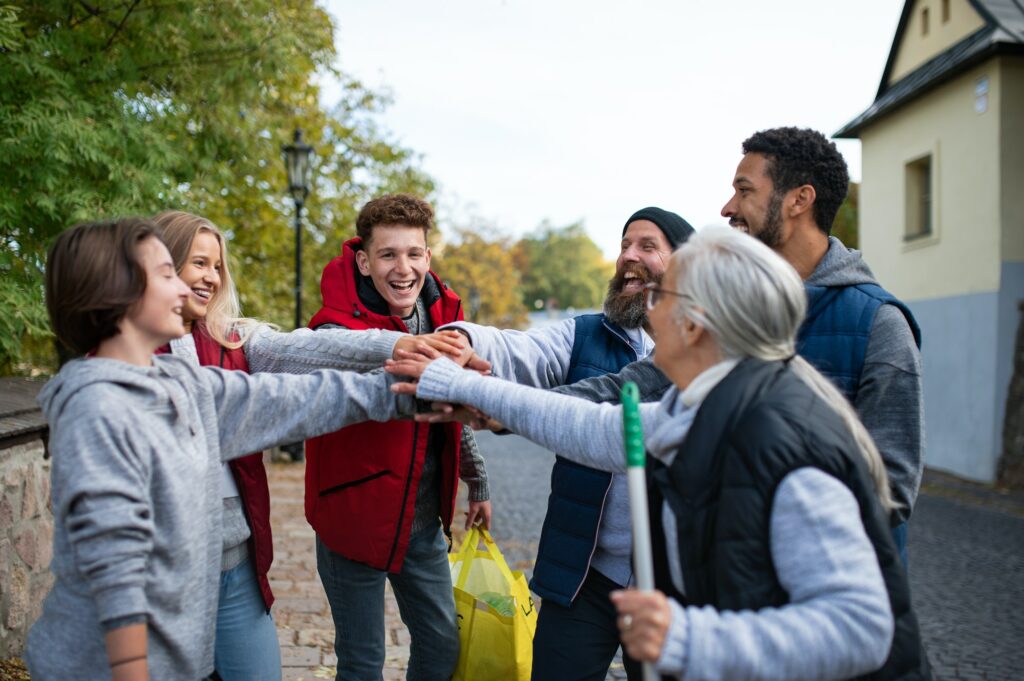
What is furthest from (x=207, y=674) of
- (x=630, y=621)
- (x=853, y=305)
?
(x=853, y=305)

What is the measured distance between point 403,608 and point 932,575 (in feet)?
20.7

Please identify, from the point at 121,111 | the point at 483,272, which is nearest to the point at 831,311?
the point at 121,111

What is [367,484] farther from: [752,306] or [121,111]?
[121,111]

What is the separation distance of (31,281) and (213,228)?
2989mm

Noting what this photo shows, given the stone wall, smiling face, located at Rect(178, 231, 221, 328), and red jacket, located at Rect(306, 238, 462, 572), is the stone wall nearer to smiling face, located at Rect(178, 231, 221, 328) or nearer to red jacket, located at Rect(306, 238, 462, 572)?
red jacket, located at Rect(306, 238, 462, 572)

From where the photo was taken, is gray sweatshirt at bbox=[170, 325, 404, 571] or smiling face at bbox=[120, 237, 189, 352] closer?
smiling face at bbox=[120, 237, 189, 352]

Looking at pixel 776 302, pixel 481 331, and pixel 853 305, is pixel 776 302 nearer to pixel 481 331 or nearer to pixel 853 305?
pixel 853 305

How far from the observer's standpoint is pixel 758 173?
3016 millimetres

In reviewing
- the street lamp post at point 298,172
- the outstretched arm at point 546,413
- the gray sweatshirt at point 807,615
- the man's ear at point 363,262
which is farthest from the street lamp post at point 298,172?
the gray sweatshirt at point 807,615

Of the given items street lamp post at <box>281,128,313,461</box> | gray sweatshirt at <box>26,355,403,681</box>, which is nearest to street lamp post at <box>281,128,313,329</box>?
street lamp post at <box>281,128,313,461</box>

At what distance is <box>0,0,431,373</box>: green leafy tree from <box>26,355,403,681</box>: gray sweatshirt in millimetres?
3355

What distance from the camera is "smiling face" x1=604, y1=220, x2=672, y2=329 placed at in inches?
125

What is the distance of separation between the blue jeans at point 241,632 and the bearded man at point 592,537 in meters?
0.84

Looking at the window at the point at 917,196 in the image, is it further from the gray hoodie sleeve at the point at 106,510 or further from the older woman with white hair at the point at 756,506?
the gray hoodie sleeve at the point at 106,510
